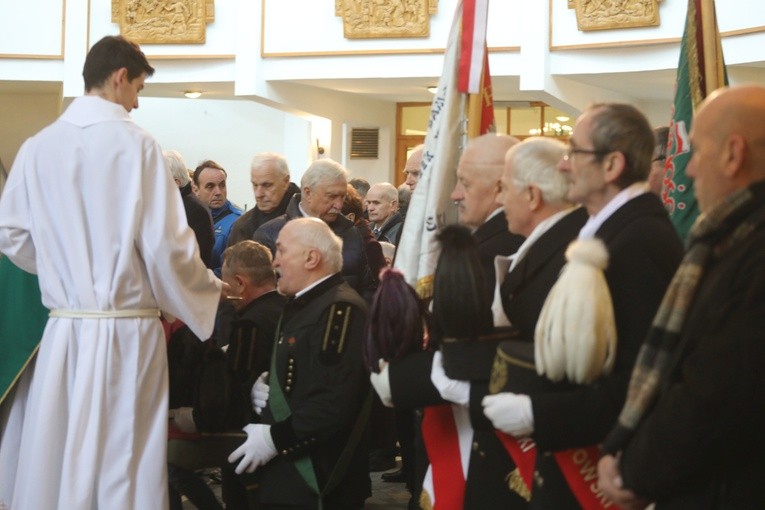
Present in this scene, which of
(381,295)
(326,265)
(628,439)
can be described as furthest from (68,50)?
(628,439)

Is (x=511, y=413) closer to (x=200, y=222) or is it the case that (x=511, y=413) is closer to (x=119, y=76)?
(x=119, y=76)

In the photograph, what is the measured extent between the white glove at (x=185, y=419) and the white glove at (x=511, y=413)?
2073 millimetres

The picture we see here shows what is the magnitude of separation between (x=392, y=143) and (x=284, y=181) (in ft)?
36.7

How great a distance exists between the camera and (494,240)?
3.51 metres

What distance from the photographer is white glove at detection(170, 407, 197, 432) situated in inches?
186

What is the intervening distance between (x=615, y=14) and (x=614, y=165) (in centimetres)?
1060

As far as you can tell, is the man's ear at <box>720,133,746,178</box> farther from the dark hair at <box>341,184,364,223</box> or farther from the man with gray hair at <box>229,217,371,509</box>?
the dark hair at <box>341,184,364,223</box>

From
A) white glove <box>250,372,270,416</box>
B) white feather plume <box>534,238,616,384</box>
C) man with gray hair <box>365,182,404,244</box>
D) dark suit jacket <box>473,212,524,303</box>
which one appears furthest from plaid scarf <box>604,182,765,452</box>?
man with gray hair <box>365,182,404,244</box>

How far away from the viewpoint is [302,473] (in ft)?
14.2

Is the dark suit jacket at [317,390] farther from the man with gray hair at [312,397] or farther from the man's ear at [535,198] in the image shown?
the man's ear at [535,198]

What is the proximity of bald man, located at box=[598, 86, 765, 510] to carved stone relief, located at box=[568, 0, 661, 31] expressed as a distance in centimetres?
1081

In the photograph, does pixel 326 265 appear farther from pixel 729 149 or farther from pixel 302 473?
pixel 729 149

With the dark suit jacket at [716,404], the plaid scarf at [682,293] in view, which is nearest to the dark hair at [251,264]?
the plaid scarf at [682,293]

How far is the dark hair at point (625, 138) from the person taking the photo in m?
2.82
